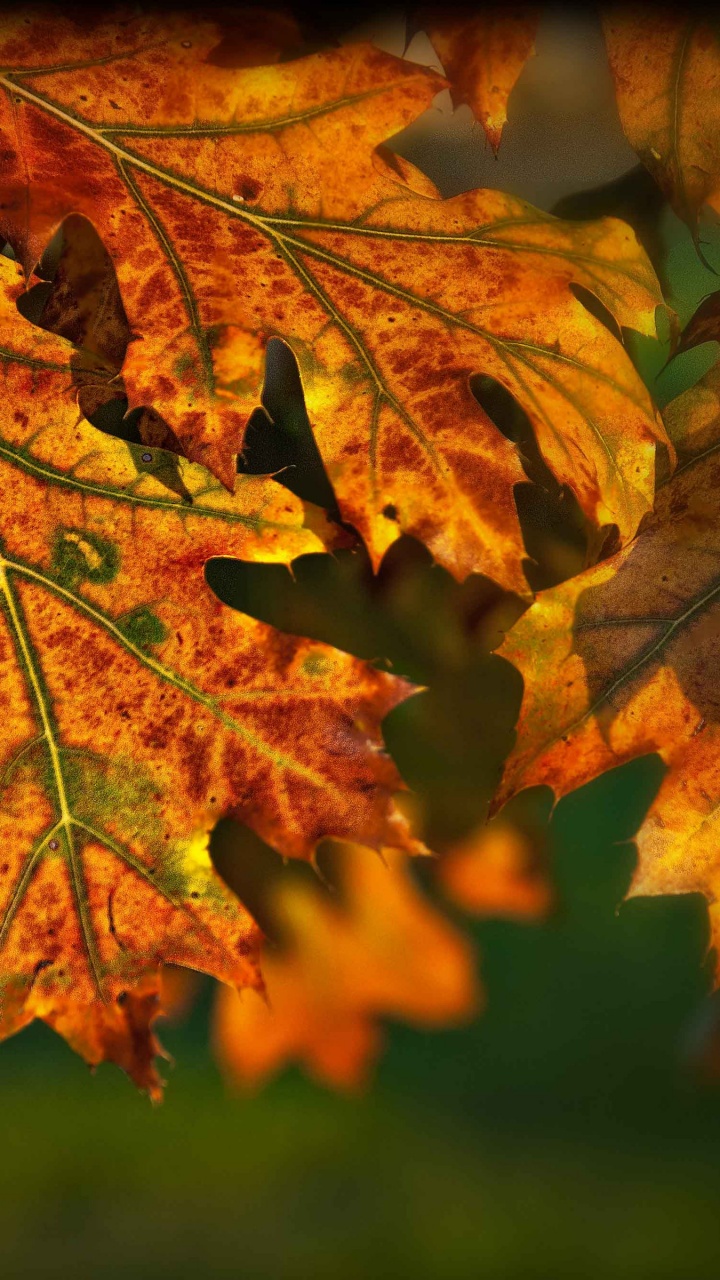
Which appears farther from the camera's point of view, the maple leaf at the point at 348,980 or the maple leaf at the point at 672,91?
the maple leaf at the point at 348,980

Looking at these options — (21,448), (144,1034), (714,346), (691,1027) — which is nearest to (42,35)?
(21,448)

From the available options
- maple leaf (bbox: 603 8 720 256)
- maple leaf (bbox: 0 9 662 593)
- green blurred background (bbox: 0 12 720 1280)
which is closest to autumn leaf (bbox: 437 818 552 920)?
green blurred background (bbox: 0 12 720 1280)

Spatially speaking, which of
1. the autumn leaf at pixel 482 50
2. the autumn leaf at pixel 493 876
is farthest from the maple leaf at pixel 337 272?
the autumn leaf at pixel 493 876

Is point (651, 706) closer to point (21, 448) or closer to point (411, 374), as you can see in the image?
point (411, 374)

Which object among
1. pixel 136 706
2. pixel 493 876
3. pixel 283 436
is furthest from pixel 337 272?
pixel 493 876

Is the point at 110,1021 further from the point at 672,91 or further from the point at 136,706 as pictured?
the point at 672,91

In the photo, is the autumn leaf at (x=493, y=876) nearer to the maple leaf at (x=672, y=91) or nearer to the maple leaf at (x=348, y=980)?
the maple leaf at (x=348, y=980)

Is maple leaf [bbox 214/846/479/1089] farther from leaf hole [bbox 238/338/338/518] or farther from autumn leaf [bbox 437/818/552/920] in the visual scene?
leaf hole [bbox 238/338/338/518]
